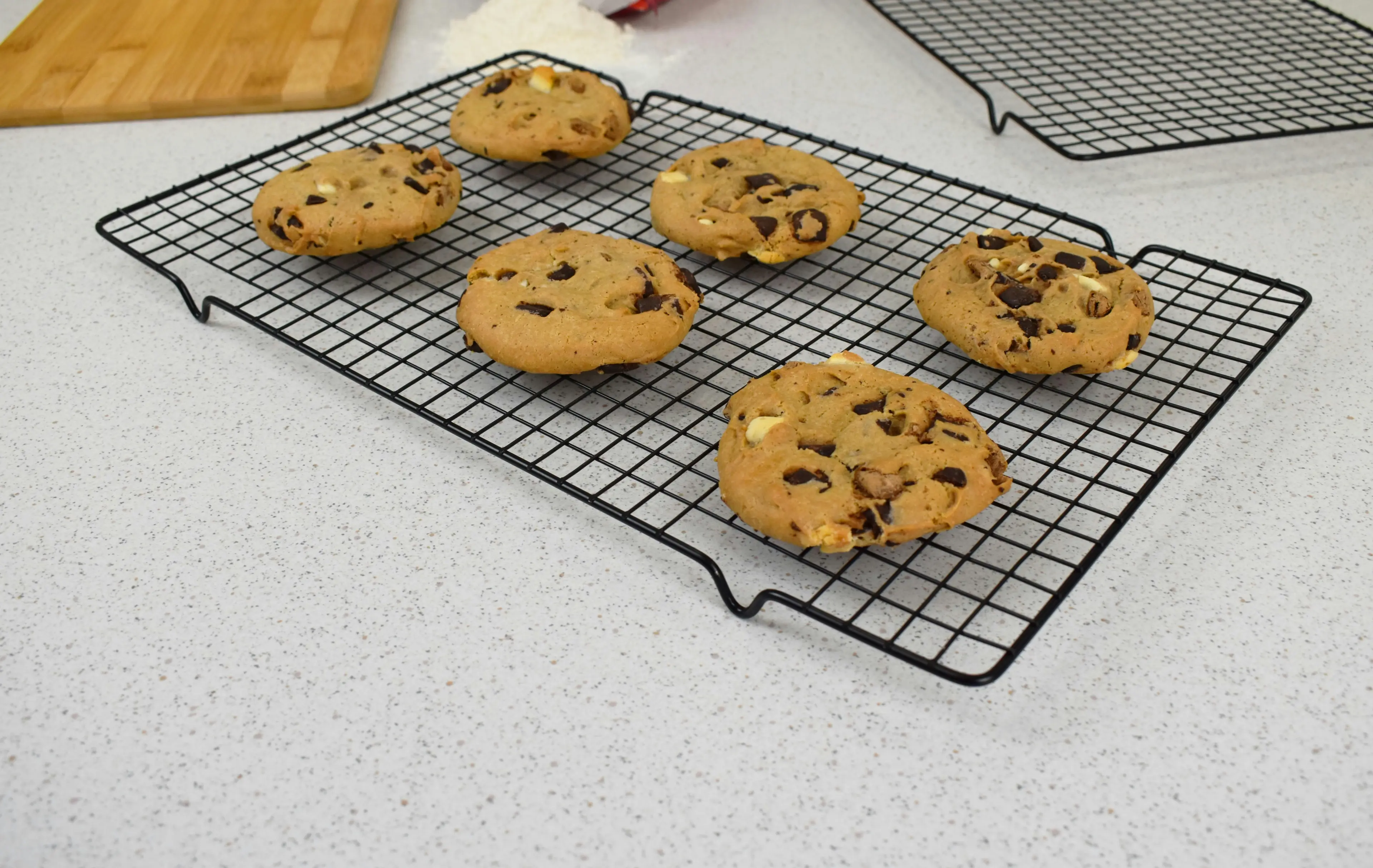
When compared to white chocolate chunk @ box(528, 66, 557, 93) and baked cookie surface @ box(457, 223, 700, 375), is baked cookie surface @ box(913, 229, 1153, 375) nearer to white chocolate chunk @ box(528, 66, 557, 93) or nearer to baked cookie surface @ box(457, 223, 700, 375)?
baked cookie surface @ box(457, 223, 700, 375)

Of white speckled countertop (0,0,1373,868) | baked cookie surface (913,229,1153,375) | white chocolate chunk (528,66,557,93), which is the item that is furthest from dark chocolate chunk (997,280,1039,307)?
white chocolate chunk (528,66,557,93)

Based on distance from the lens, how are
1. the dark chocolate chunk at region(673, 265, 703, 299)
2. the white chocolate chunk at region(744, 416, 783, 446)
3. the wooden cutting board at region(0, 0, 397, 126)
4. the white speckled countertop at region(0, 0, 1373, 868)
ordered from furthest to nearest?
the wooden cutting board at region(0, 0, 397, 126)
the dark chocolate chunk at region(673, 265, 703, 299)
the white chocolate chunk at region(744, 416, 783, 446)
the white speckled countertop at region(0, 0, 1373, 868)

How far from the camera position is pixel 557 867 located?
31.7 inches

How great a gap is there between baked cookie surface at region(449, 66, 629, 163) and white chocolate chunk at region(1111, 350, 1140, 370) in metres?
0.86

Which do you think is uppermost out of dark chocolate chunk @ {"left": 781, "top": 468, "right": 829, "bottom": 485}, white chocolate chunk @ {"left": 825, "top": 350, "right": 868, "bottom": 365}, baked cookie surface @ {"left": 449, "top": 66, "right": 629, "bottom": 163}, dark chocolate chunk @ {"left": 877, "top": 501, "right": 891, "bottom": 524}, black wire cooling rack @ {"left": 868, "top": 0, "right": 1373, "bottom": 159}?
baked cookie surface @ {"left": 449, "top": 66, "right": 629, "bottom": 163}

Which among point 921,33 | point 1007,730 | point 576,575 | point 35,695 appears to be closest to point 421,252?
point 576,575

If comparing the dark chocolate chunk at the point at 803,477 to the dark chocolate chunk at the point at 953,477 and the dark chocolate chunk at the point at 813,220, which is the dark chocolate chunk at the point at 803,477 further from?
the dark chocolate chunk at the point at 813,220

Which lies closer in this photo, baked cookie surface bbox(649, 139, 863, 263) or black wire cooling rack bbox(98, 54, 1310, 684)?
black wire cooling rack bbox(98, 54, 1310, 684)

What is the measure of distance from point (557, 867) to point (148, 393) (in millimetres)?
861

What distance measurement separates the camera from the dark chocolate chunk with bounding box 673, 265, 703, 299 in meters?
1.30

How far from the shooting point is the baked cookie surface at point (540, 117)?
5.30 feet

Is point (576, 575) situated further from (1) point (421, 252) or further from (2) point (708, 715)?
(1) point (421, 252)

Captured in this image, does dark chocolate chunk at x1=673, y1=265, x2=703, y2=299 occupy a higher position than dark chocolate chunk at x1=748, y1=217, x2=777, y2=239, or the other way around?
dark chocolate chunk at x1=748, y1=217, x2=777, y2=239

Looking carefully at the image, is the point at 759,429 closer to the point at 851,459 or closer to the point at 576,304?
the point at 851,459
